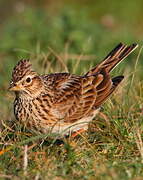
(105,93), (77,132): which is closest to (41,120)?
(77,132)

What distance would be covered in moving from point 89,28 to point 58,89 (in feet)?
14.3

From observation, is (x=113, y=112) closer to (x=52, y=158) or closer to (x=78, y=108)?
(x=78, y=108)

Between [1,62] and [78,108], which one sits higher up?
[1,62]

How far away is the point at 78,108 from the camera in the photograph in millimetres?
6434

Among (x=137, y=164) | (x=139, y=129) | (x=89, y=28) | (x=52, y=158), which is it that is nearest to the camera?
(x=137, y=164)

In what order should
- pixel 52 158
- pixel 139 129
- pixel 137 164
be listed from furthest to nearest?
pixel 139 129 → pixel 52 158 → pixel 137 164

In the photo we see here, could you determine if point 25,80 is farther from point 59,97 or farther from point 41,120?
point 59,97

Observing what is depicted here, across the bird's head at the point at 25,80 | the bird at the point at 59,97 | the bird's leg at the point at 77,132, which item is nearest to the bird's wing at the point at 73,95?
the bird at the point at 59,97

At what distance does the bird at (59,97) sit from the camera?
5980 mm

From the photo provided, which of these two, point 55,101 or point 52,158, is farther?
point 55,101

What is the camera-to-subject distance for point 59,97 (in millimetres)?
6359

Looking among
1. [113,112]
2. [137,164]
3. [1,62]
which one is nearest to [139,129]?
[113,112]

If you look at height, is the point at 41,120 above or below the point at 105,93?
below

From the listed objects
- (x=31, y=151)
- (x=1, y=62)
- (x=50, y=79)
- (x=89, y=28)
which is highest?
(x=89, y=28)
